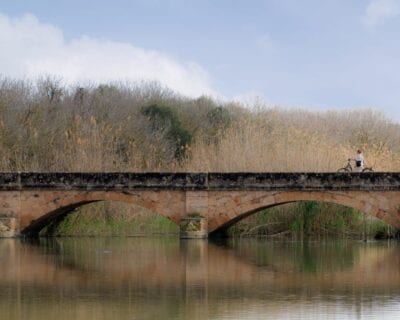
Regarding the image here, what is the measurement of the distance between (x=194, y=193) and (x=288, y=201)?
2915 mm

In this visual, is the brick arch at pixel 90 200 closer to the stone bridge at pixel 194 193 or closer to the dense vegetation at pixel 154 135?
the stone bridge at pixel 194 193

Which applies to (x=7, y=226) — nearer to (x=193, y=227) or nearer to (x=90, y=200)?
(x=90, y=200)

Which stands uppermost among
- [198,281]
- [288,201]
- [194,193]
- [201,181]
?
[201,181]

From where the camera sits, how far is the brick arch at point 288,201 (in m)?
28.4

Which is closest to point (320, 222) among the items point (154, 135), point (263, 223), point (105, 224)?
point (263, 223)

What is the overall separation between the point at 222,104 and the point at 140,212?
29.2 metres

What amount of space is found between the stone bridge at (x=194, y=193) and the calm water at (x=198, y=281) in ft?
5.34

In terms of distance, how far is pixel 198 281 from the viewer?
714 inches

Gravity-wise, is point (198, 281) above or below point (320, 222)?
below

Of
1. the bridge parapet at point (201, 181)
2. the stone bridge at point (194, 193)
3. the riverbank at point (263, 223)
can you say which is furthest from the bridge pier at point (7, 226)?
the riverbank at point (263, 223)

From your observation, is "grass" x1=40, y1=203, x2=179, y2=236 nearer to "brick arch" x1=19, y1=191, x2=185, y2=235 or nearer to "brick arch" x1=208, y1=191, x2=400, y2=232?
"brick arch" x1=19, y1=191, x2=185, y2=235

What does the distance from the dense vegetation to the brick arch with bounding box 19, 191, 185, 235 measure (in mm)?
3336

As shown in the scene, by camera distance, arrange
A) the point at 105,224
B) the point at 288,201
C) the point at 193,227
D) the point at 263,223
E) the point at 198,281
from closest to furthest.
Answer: the point at 198,281 → the point at 288,201 → the point at 193,227 → the point at 263,223 → the point at 105,224

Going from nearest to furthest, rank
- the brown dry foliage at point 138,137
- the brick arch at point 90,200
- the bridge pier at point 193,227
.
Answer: the bridge pier at point 193,227 → the brick arch at point 90,200 → the brown dry foliage at point 138,137
